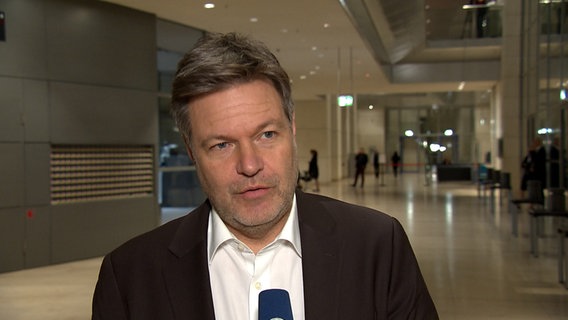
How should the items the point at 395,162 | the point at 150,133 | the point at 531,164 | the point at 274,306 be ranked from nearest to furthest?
1. the point at 274,306
2. the point at 150,133
3. the point at 531,164
4. the point at 395,162

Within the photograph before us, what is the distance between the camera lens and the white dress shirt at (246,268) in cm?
142

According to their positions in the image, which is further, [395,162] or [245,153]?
[395,162]

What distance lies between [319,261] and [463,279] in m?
7.13

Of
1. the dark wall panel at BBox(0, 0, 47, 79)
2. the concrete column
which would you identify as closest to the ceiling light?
the concrete column

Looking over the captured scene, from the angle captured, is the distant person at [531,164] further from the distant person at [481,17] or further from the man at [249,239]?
the man at [249,239]

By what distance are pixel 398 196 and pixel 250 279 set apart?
20.2 m

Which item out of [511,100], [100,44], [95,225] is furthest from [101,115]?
[511,100]

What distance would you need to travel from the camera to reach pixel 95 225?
10570 millimetres

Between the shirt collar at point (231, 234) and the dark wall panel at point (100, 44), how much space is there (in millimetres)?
9027

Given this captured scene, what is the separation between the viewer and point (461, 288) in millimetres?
7605

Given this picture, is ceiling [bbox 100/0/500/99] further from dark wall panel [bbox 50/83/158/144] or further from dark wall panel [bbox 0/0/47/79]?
dark wall panel [bbox 50/83/158/144]

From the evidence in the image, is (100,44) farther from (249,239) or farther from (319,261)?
(319,261)

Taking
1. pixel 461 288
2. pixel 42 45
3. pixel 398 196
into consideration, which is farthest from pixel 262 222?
pixel 398 196

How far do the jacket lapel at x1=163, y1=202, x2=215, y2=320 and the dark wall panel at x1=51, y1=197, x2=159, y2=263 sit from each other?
8.96m
